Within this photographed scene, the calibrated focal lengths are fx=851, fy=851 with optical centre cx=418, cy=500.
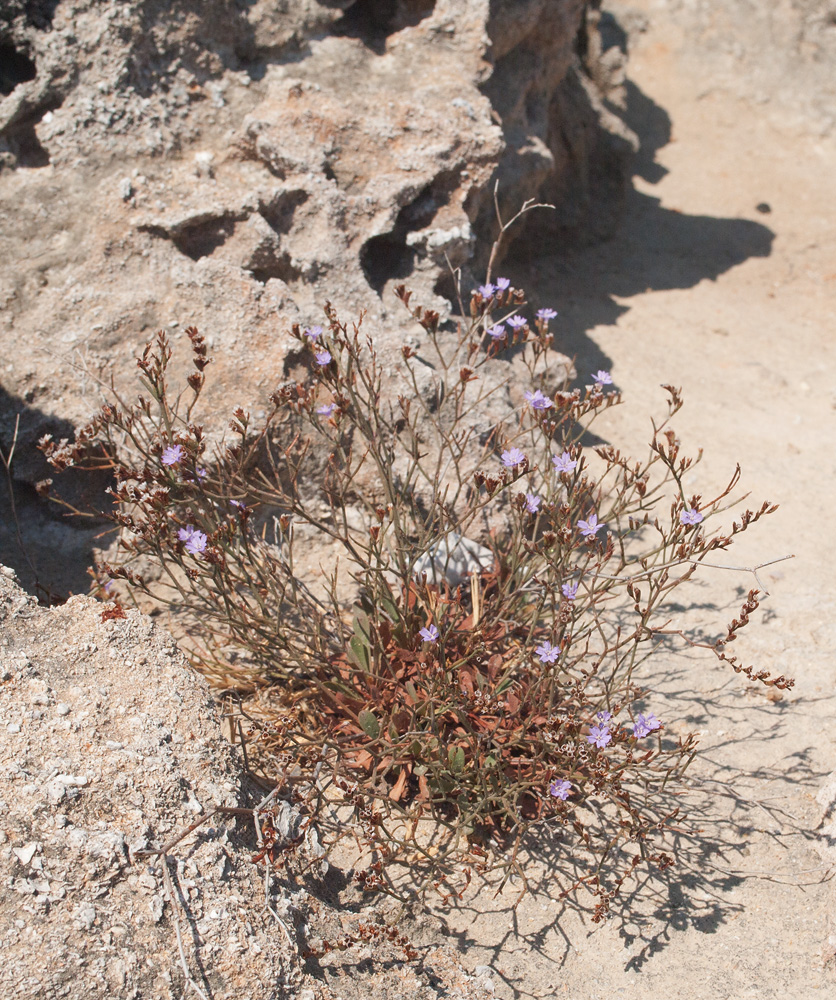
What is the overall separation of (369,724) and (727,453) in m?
2.85

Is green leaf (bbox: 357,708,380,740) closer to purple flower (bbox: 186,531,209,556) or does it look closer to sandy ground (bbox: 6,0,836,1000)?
sandy ground (bbox: 6,0,836,1000)

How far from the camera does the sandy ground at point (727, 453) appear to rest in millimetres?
2529

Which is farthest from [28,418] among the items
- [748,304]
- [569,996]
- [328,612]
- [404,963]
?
[748,304]

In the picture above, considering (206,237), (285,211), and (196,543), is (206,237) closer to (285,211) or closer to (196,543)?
(285,211)

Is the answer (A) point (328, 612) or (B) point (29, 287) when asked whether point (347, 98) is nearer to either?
(B) point (29, 287)

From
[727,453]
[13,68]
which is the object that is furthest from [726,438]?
[13,68]

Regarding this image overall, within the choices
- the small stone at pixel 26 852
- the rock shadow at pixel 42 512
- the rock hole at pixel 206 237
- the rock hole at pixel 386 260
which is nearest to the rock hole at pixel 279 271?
the rock hole at pixel 206 237

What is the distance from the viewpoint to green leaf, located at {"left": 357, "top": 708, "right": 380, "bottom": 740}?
2.76 m

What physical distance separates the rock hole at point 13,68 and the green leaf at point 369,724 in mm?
3497

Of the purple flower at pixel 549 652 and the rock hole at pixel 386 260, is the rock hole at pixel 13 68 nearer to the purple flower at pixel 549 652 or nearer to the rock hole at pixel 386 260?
the rock hole at pixel 386 260

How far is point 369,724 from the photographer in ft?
9.04

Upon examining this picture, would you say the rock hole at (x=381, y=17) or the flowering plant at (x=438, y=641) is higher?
the rock hole at (x=381, y=17)

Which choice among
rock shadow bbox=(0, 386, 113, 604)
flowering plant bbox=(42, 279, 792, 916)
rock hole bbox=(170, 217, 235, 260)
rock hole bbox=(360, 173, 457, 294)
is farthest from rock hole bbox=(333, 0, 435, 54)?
rock shadow bbox=(0, 386, 113, 604)

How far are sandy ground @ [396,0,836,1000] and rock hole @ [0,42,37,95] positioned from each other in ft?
11.1
